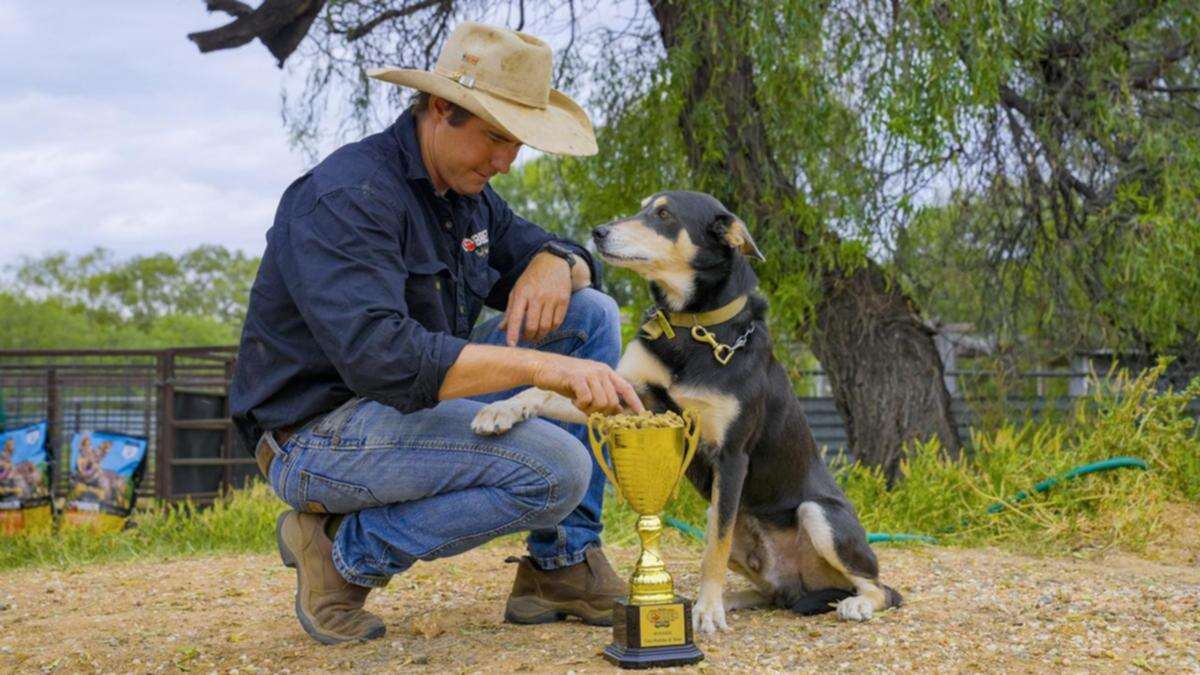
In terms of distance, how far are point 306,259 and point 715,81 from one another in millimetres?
4348

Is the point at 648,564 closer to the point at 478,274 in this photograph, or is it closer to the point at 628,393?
the point at 628,393

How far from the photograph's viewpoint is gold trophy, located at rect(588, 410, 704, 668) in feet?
8.99

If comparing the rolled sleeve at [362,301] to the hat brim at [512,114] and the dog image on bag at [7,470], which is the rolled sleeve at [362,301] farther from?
the dog image on bag at [7,470]

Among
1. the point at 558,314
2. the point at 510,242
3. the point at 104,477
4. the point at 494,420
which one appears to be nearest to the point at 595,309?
the point at 558,314

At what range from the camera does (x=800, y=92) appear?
251 inches

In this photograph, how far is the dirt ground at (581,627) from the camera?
3.00 metres

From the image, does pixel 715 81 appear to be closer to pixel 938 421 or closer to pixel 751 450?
pixel 938 421

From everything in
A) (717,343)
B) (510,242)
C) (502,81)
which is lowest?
(717,343)

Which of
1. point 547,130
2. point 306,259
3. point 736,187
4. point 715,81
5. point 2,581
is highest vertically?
point 715,81

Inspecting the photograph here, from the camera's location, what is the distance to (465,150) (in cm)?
322

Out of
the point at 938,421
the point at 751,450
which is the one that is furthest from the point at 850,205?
the point at 751,450

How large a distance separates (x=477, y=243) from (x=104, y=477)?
5.08 m

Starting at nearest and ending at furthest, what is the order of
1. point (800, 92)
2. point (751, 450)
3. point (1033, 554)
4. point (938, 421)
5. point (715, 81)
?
point (751, 450) < point (1033, 554) < point (800, 92) < point (715, 81) < point (938, 421)

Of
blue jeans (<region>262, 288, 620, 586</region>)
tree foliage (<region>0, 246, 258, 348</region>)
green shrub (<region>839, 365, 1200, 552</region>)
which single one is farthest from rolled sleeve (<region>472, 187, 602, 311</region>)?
tree foliage (<region>0, 246, 258, 348</region>)
